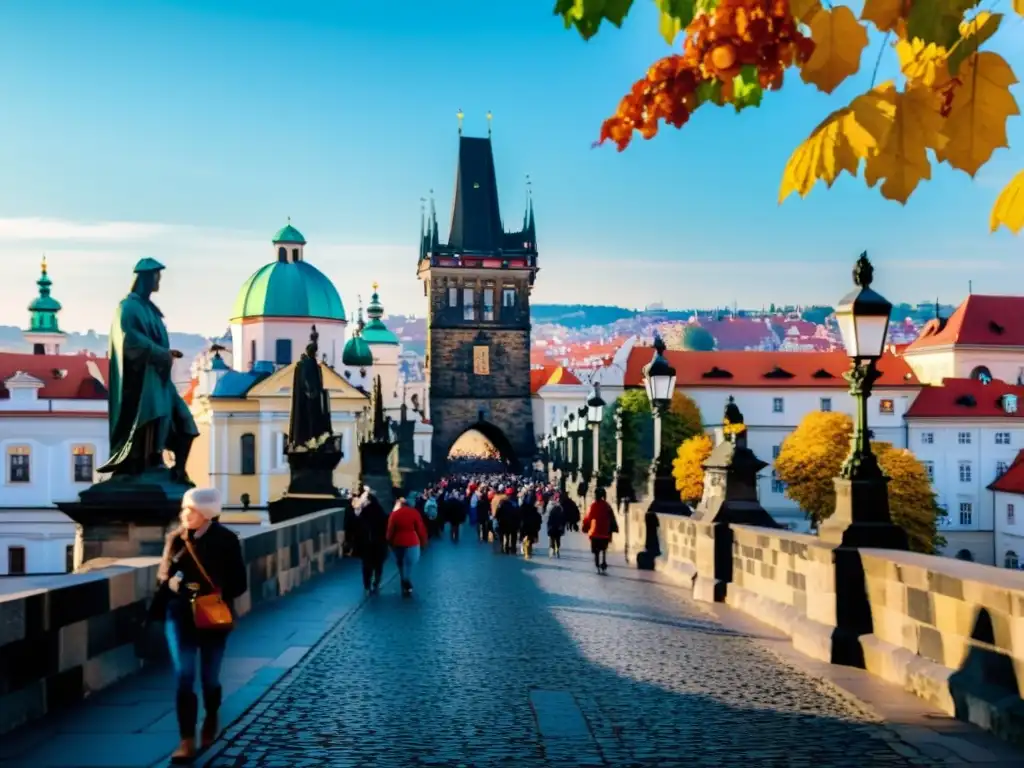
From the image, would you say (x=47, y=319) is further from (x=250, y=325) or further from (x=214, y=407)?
(x=214, y=407)

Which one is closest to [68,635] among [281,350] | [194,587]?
[194,587]

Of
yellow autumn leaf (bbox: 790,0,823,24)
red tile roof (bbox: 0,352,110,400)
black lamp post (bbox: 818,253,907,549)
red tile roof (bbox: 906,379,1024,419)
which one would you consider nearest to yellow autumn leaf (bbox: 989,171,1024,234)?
yellow autumn leaf (bbox: 790,0,823,24)

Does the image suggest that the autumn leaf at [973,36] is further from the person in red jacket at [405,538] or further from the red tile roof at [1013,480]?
the red tile roof at [1013,480]

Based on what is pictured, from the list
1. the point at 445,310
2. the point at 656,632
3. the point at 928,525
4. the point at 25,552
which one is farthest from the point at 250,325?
the point at 656,632

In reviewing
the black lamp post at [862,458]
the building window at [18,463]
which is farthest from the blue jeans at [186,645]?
the building window at [18,463]

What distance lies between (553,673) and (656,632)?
293cm

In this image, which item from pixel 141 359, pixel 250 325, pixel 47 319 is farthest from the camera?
pixel 47 319

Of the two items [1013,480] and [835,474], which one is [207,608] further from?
[1013,480]

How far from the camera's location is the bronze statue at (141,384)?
38.2ft

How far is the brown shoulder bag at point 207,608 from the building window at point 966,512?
272 ft

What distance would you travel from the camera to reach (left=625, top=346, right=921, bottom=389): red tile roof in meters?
102

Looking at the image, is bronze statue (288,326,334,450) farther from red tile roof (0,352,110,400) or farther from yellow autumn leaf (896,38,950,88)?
red tile roof (0,352,110,400)

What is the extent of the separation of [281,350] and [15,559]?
26781mm

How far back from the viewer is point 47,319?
103 metres
